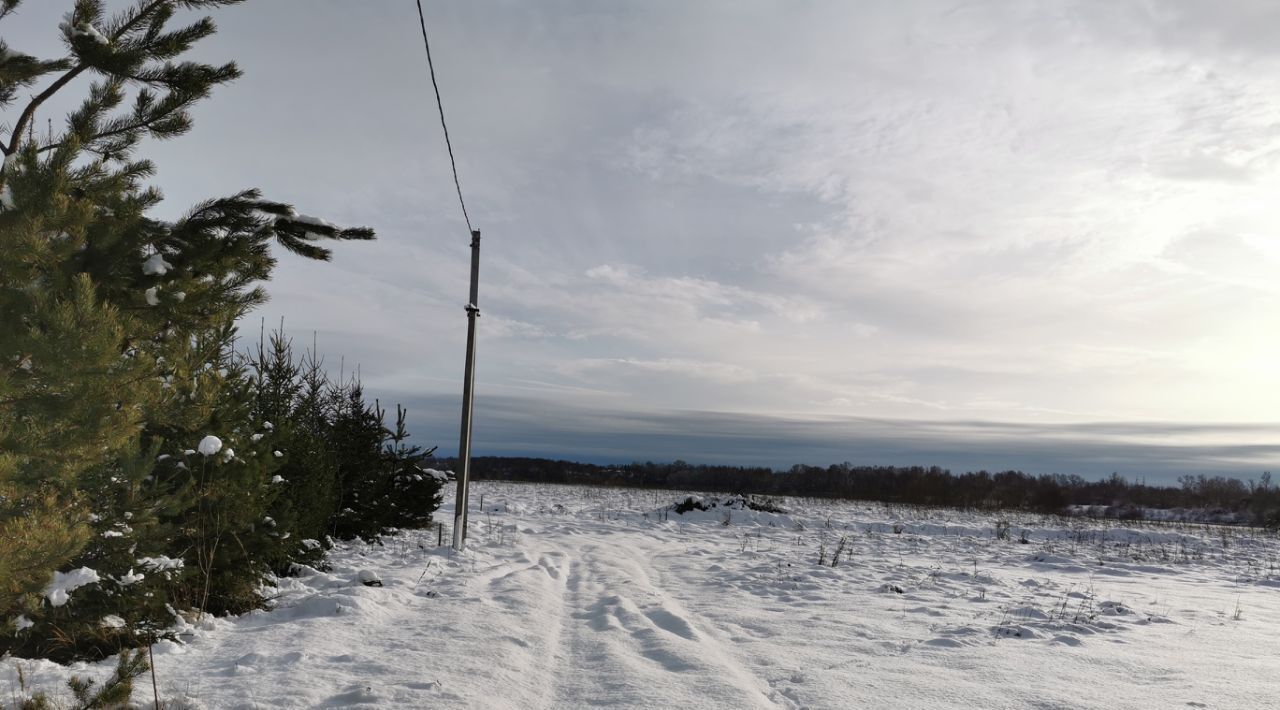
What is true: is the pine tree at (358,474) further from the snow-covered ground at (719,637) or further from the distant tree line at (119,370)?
the distant tree line at (119,370)

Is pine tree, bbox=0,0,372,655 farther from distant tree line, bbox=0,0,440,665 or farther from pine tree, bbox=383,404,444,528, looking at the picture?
pine tree, bbox=383,404,444,528

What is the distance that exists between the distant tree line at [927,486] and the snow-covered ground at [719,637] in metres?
30.9

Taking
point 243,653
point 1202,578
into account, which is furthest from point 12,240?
point 1202,578

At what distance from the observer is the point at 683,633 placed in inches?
235

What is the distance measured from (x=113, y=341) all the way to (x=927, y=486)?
161 feet

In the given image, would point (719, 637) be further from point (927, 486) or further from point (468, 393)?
point (927, 486)

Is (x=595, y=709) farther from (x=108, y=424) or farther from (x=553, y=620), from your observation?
(x=108, y=424)

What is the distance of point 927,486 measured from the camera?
4572 centimetres

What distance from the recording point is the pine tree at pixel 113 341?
9.28 feet

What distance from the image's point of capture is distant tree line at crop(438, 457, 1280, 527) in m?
40.9

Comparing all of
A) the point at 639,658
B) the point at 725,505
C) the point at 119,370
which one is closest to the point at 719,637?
the point at 639,658

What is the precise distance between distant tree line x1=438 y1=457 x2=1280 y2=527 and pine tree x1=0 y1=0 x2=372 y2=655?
3576 cm

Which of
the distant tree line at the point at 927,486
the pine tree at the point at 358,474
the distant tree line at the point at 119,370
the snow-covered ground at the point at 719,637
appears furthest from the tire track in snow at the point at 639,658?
the distant tree line at the point at 927,486

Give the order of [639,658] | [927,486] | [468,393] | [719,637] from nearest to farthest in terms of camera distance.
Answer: [639,658] → [719,637] → [468,393] → [927,486]
